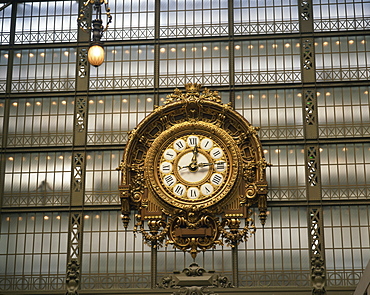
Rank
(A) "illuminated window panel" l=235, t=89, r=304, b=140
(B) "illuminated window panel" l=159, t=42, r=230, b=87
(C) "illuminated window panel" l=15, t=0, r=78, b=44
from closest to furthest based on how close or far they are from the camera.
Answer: (A) "illuminated window panel" l=235, t=89, r=304, b=140
(B) "illuminated window panel" l=159, t=42, r=230, b=87
(C) "illuminated window panel" l=15, t=0, r=78, b=44

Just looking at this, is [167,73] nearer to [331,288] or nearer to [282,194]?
[282,194]

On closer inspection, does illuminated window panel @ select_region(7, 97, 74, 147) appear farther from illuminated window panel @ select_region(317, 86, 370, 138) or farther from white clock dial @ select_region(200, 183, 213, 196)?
illuminated window panel @ select_region(317, 86, 370, 138)

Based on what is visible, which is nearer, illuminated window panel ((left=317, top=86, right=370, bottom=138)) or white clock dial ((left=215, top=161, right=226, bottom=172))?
white clock dial ((left=215, top=161, right=226, bottom=172))

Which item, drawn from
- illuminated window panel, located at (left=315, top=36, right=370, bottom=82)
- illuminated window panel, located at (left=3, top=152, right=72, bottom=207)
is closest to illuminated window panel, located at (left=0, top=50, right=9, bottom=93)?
illuminated window panel, located at (left=3, top=152, right=72, bottom=207)

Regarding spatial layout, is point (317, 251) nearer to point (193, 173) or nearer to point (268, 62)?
point (193, 173)

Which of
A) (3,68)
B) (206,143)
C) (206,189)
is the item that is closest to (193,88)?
(206,143)

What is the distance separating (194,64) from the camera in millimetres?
26000

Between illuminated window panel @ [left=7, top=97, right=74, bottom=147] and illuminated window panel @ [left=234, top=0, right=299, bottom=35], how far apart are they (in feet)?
19.8

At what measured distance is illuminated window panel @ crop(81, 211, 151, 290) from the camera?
24.1m

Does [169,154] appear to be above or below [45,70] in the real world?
below

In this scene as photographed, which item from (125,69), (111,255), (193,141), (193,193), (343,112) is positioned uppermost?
(125,69)

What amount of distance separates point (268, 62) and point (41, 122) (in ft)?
24.5

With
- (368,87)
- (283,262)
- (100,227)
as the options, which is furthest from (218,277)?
(368,87)

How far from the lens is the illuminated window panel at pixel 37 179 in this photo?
988 inches
